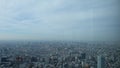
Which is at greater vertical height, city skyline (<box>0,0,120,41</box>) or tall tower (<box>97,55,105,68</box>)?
city skyline (<box>0,0,120,41</box>)

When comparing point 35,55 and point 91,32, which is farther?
point 91,32

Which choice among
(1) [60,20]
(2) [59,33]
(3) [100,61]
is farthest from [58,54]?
(3) [100,61]

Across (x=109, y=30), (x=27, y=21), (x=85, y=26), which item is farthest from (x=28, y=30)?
(x=109, y=30)

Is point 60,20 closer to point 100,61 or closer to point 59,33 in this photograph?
point 59,33

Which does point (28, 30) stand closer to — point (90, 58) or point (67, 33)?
point (67, 33)

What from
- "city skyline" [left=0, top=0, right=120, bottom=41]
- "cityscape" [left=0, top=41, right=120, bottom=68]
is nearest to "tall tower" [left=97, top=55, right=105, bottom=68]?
"cityscape" [left=0, top=41, right=120, bottom=68]

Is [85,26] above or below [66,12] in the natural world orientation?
below

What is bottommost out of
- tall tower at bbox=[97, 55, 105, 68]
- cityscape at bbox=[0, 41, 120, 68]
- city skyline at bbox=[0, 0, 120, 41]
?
tall tower at bbox=[97, 55, 105, 68]

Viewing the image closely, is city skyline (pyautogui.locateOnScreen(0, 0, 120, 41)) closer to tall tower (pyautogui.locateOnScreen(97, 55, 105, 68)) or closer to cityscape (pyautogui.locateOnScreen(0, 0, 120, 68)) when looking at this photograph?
cityscape (pyautogui.locateOnScreen(0, 0, 120, 68))
